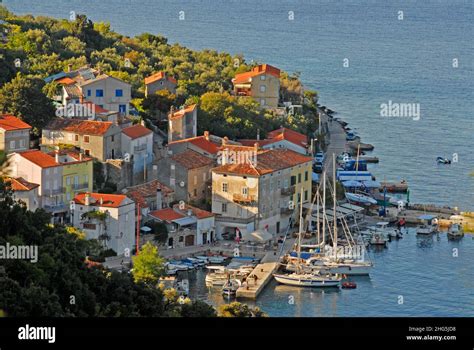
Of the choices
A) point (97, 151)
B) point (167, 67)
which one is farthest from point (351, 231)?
point (167, 67)

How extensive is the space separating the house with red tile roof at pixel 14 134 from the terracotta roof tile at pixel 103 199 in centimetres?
203

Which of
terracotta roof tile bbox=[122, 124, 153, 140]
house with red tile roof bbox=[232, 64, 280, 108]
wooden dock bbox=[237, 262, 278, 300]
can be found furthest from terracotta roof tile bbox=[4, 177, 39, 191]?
house with red tile roof bbox=[232, 64, 280, 108]

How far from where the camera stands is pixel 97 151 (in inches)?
1013

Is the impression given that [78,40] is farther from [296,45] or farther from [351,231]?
[296,45]

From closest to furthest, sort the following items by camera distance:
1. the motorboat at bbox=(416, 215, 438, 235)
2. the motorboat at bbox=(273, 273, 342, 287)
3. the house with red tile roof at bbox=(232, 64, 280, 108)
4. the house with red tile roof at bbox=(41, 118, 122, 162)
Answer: the motorboat at bbox=(273, 273, 342, 287)
the house with red tile roof at bbox=(41, 118, 122, 162)
the motorboat at bbox=(416, 215, 438, 235)
the house with red tile roof at bbox=(232, 64, 280, 108)

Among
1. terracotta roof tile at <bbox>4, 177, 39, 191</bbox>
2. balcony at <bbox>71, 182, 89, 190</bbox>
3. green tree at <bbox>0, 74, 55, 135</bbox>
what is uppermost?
green tree at <bbox>0, 74, 55, 135</bbox>

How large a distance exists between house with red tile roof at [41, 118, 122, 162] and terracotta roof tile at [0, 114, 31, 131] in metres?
0.82

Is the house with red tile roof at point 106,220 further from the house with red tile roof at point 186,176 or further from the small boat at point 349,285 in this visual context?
the small boat at point 349,285

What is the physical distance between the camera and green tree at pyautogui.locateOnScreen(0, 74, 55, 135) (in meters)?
26.2

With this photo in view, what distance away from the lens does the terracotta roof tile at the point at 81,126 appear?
2572cm

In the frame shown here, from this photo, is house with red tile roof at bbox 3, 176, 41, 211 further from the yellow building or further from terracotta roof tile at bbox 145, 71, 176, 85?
terracotta roof tile at bbox 145, 71, 176, 85

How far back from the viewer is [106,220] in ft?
74.4

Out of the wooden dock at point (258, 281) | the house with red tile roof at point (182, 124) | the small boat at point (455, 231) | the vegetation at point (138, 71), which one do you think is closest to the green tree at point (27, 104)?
the vegetation at point (138, 71)

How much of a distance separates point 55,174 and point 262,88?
15194mm
